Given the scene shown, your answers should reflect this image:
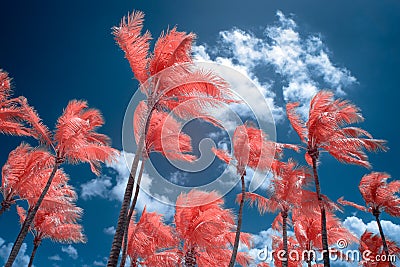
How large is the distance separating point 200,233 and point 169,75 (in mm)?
11306

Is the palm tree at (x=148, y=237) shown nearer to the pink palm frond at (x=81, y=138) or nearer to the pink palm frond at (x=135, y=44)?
the pink palm frond at (x=81, y=138)

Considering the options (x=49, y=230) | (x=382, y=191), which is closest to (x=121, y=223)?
(x=49, y=230)

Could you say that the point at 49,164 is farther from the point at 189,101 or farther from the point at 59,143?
the point at 189,101

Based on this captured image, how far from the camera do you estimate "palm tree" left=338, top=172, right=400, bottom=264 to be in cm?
2275

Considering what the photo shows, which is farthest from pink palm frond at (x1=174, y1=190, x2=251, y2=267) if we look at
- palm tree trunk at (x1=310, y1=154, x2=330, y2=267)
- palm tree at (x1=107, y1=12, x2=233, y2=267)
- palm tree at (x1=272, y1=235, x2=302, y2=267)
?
palm tree at (x1=107, y1=12, x2=233, y2=267)

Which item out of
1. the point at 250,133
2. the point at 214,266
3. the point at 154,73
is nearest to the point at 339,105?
the point at 250,133

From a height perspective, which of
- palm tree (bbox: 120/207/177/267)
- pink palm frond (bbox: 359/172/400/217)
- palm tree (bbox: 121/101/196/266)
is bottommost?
palm tree (bbox: 120/207/177/267)

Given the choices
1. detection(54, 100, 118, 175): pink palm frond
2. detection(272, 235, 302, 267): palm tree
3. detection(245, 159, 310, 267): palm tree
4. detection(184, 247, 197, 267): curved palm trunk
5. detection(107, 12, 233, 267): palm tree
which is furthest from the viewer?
detection(272, 235, 302, 267): palm tree

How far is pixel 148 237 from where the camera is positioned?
73.3ft

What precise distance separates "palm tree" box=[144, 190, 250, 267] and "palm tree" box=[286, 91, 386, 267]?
21.0ft

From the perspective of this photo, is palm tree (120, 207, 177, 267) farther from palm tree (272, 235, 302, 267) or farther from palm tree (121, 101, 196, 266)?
palm tree (272, 235, 302, 267)

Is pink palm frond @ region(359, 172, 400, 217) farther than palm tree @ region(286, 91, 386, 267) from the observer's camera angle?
Yes

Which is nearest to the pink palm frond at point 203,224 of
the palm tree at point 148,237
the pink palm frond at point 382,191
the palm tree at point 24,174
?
the palm tree at point 148,237

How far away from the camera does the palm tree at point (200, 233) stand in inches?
804
